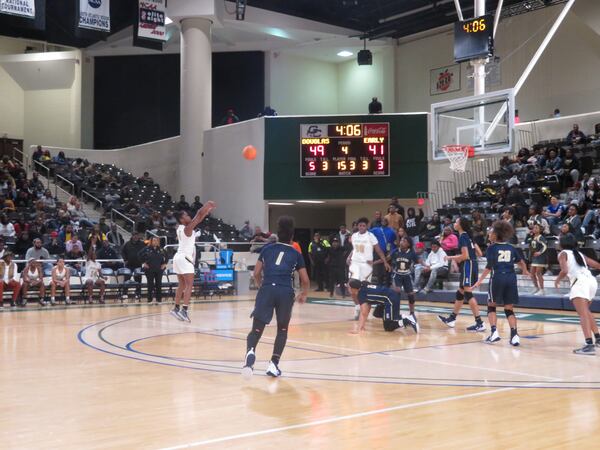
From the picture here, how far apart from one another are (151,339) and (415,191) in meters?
16.7

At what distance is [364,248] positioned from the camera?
484 inches

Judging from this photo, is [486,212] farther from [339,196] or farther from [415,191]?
[339,196]

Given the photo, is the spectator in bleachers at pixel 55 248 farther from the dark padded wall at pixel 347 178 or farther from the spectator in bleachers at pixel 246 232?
the dark padded wall at pixel 347 178

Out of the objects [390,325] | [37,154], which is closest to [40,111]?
[37,154]

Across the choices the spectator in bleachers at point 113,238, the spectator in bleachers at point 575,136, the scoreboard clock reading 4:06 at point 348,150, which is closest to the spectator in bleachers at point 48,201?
the spectator in bleachers at point 113,238

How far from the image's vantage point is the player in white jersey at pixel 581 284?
931 centimetres

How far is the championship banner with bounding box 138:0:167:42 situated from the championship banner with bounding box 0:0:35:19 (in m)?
5.89

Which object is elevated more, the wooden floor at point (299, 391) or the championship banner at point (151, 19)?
the championship banner at point (151, 19)

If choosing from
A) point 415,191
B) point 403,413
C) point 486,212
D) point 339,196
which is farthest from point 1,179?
point 403,413

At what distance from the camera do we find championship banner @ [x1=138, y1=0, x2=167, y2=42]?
84.5 ft

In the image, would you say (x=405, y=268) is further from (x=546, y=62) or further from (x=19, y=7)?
(x=546, y=62)

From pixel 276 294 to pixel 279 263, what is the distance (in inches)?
12.9

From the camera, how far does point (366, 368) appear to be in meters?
8.22

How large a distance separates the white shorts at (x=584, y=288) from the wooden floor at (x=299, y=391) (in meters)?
0.78
